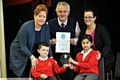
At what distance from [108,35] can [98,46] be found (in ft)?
0.42

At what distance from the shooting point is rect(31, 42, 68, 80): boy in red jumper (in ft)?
6.80

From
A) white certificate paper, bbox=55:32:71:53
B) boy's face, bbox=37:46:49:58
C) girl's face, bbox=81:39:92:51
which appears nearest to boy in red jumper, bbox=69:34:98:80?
girl's face, bbox=81:39:92:51

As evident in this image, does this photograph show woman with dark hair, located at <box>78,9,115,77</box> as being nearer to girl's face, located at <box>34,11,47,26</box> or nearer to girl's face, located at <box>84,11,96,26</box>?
girl's face, located at <box>84,11,96,26</box>

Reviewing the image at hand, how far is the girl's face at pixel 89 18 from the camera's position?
2.09 m

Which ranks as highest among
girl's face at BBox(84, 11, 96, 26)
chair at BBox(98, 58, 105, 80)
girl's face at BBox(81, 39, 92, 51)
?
girl's face at BBox(84, 11, 96, 26)

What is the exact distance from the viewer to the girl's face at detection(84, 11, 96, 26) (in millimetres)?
2094

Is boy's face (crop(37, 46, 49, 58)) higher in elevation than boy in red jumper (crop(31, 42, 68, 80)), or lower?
higher

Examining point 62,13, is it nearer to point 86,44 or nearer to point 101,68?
point 86,44

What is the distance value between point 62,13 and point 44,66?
1.59 ft

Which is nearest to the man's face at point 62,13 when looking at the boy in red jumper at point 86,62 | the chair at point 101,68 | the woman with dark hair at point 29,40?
the woman with dark hair at point 29,40

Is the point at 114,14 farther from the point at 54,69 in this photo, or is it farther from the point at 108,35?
the point at 54,69

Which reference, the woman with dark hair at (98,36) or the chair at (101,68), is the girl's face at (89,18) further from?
the chair at (101,68)

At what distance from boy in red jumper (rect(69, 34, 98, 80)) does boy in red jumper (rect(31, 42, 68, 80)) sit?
6.8 inches

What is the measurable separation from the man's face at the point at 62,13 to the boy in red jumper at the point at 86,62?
0.24 meters
